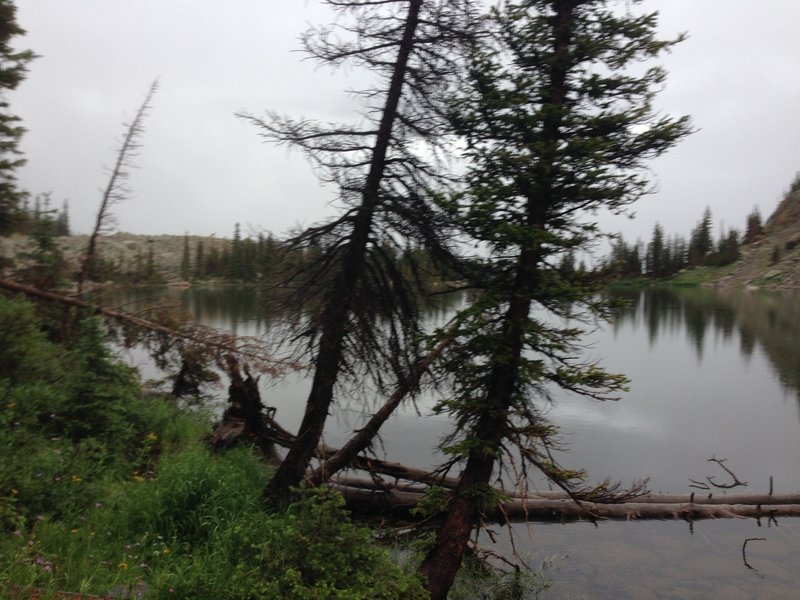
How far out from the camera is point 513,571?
8219 mm

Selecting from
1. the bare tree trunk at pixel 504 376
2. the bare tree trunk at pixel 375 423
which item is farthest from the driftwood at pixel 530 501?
the bare tree trunk at pixel 504 376

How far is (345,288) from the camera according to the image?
23.5ft

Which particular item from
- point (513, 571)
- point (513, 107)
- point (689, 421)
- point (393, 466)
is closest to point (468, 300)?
point (513, 107)

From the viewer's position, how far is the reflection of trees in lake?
29172 mm

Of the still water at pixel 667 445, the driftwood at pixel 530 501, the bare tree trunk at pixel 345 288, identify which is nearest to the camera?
the bare tree trunk at pixel 345 288

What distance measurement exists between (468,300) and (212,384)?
289 inches

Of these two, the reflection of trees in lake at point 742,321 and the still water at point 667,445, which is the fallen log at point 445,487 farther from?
the reflection of trees in lake at point 742,321

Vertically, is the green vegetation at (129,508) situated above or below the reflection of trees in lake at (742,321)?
below

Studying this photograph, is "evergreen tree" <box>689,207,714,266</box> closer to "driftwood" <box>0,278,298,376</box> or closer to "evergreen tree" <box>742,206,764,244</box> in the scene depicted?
"evergreen tree" <box>742,206,764,244</box>

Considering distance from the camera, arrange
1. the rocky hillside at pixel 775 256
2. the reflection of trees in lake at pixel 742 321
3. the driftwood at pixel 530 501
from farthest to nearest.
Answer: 1. the rocky hillside at pixel 775 256
2. the reflection of trees in lake at pixel 742 321
3. the driftwood at pixel 530 501

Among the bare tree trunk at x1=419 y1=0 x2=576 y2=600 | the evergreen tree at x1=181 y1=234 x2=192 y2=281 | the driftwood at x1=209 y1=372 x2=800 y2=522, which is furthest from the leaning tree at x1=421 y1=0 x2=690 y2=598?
the evergreen tree at x1=181 y1=234 x2=192 y2=281

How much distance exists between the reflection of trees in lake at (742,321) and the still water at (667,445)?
0.80 ft

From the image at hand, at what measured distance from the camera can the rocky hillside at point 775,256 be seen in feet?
266

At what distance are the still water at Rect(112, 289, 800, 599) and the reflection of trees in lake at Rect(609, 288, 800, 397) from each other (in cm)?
24
